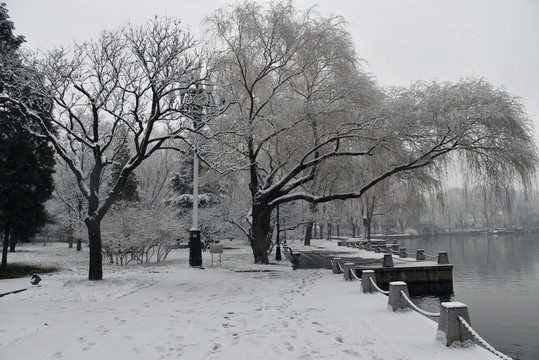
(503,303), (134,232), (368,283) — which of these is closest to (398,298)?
(368,283)

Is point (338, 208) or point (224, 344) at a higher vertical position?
point (338, 208)

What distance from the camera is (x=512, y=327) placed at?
1277 centimetres

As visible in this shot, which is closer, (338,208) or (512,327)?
(512,327)

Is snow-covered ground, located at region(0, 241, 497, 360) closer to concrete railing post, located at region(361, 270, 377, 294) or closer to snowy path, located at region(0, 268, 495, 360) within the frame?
snowy path, located at region(0, 268, 495, 360)

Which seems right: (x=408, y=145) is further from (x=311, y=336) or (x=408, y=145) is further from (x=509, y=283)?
(x=311, y=336)

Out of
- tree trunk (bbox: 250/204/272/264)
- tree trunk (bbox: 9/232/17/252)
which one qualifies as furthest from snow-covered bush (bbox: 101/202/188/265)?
tree trunk (bbox: 250/204/272/264)

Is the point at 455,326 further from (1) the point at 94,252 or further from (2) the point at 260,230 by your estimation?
(2) the point at 260,230

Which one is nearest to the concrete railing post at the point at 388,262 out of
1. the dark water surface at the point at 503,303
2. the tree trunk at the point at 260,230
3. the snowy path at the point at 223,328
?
the dark water surface at the point at 503,303

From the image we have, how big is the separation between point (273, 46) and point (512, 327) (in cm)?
1482

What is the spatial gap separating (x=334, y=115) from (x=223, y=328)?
514 inches

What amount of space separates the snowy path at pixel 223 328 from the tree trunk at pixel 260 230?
8062 millimetres

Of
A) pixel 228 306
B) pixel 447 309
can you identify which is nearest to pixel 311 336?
pixel 447 309

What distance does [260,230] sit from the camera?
20703mm

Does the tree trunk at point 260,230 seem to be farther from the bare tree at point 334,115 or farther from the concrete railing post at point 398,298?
the concrete railing post at point 398,298
